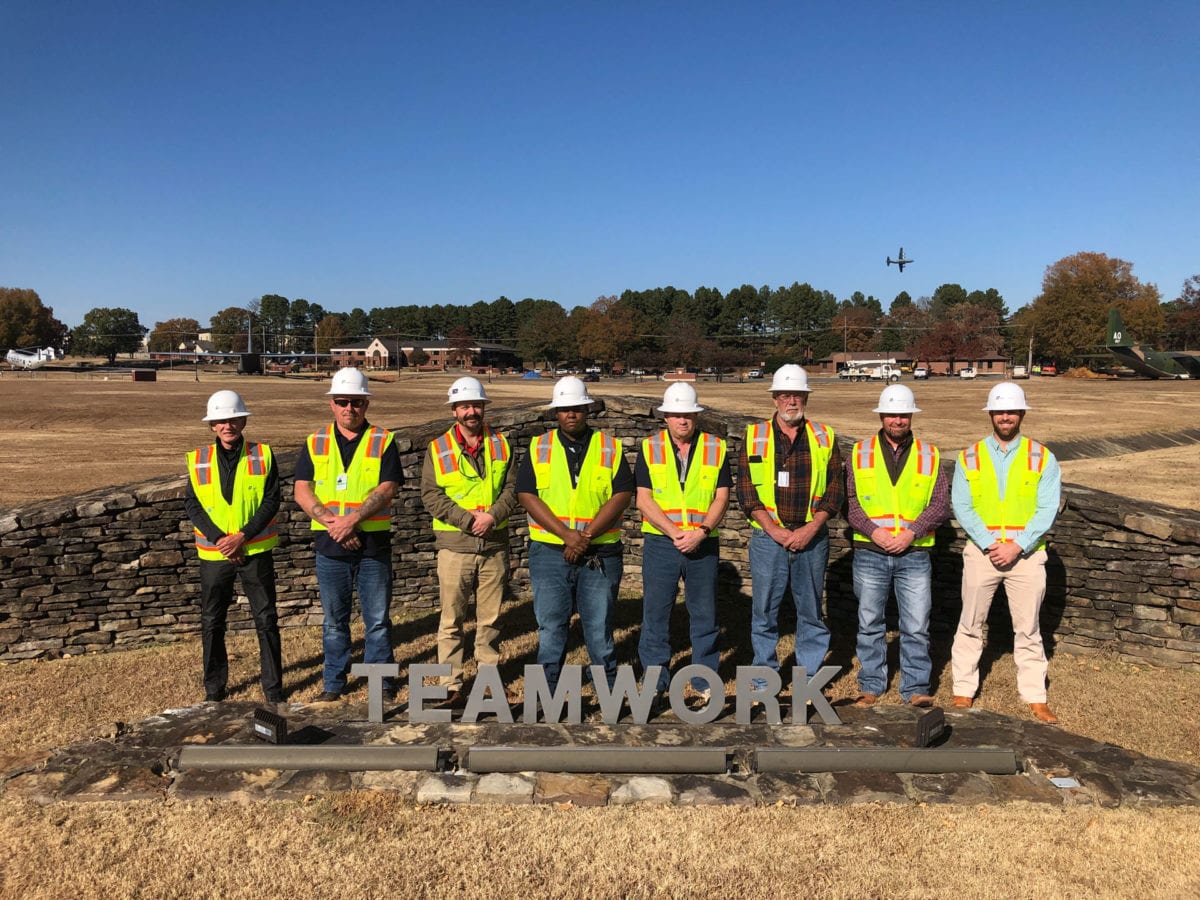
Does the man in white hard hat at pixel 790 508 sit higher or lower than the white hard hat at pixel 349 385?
lower

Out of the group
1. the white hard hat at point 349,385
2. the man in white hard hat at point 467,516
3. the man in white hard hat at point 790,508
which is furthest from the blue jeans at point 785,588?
the white hard hat at point 349,385

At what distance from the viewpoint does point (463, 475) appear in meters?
5.43

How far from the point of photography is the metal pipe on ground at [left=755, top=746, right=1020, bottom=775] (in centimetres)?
429

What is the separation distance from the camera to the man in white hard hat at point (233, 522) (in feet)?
17.9

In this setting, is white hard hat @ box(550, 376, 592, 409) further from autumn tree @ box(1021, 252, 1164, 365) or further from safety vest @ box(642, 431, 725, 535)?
autumn tree @ box(1021, 252, 1164, 365)

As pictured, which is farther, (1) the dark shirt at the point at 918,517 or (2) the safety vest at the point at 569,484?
(1) the dark shirt at the point at 918,517

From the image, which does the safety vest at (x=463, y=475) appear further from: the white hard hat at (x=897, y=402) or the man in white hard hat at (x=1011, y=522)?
the man in white hard hat at (x=1011, y=522)

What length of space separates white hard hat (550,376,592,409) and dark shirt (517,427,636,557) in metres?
0.20

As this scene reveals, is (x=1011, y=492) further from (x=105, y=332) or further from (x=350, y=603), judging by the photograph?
(x=105, y=332)

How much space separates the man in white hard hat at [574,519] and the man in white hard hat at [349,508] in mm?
1086

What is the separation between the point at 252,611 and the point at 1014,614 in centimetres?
→ 551

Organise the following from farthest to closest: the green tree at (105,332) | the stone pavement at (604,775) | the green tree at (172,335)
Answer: the green tree at (172,335) < the green tree at (105,332) < the stone pavement at (604,775)

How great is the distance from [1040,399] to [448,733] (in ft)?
149

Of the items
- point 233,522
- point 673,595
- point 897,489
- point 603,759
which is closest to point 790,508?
point 897,489
